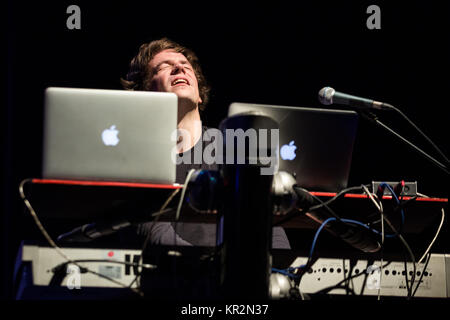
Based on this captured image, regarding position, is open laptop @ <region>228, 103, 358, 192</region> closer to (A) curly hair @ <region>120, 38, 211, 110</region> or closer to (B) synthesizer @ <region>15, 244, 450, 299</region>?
(B) synthesizer @ <region>15, 244, 450, 299</region>

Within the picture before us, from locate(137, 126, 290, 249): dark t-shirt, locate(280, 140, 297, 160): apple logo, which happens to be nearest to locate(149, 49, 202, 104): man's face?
locate(137, 126, 290, 249): dark t-shirt

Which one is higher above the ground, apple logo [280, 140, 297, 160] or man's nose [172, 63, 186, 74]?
man's nose [172, 63, 186, 74]

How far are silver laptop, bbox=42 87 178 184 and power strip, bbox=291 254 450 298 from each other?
580 millimetres

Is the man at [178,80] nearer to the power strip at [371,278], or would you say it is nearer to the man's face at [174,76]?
the man's face at [174,76]

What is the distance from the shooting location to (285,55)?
2.82 metres

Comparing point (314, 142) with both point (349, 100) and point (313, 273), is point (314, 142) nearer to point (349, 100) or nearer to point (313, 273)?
point (349, 100)

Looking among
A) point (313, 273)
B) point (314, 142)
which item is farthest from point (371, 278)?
point (314, 142)

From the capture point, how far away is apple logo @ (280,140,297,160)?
125 centimetres

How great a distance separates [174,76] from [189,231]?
3.36 feet

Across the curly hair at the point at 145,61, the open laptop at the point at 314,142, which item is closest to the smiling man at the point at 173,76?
the curly hair at the point at 145,61

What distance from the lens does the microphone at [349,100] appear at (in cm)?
131

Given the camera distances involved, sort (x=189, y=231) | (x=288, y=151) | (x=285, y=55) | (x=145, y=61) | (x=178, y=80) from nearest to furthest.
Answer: (x=288, y=151) → (x=189, y=231) → (x=178, y=80) → (x=145, y=61) → (x=285, y=55)
